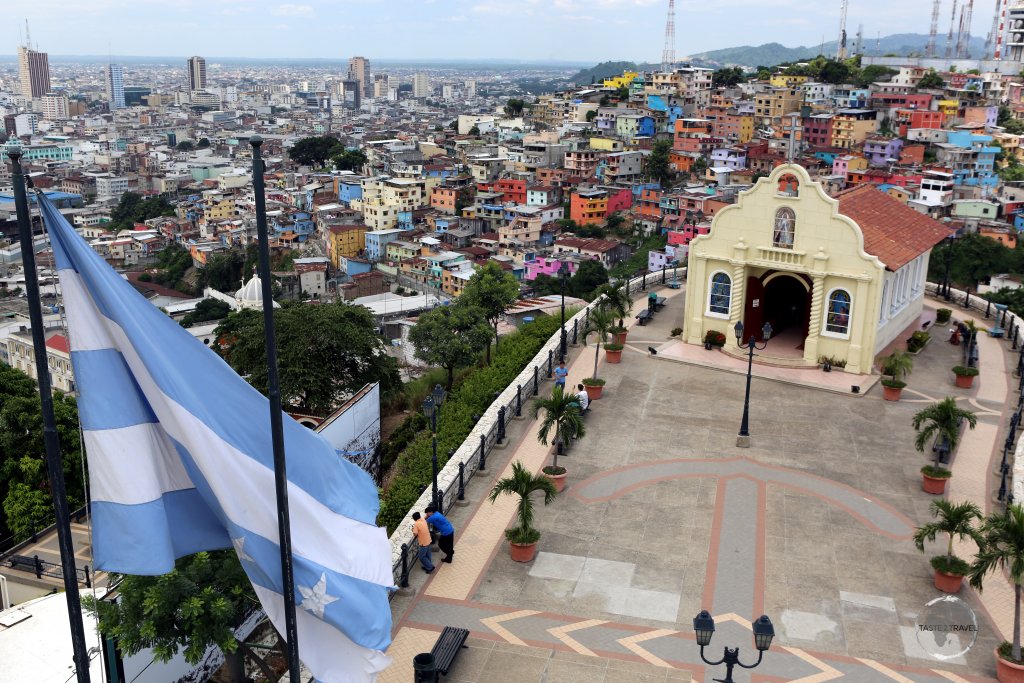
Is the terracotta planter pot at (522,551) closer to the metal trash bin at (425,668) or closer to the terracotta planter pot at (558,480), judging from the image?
the terracotta planter pot at (558,480)

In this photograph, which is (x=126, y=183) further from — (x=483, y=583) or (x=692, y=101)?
(x=483, y=583)

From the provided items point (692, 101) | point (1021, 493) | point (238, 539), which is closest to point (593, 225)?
point (692, 101)

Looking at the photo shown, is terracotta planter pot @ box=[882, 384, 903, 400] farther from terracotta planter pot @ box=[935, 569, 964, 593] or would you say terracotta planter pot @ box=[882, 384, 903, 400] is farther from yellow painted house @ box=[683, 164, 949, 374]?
terracotta planter pot @ box=[935, 569, 964, 593]

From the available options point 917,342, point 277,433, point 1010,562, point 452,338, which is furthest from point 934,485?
point 452,338

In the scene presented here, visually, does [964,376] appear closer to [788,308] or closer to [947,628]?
[788,308]

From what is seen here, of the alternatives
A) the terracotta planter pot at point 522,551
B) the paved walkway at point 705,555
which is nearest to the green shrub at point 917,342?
the paved walkway at point 705,555
